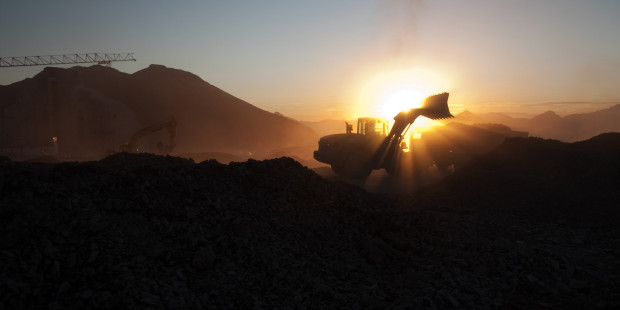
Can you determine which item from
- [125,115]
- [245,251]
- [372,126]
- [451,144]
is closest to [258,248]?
[245,251]

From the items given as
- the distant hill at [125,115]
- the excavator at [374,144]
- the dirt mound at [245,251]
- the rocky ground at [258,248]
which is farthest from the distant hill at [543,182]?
the distant hill at [125,115]

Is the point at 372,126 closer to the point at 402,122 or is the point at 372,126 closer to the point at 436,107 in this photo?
the point at 402,122

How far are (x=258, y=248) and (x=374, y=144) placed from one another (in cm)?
1279

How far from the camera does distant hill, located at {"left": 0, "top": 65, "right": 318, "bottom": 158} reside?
4253 cm

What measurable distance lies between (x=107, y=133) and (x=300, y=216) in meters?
40.2

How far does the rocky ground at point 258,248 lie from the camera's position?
495cm

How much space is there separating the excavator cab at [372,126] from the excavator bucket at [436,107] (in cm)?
190

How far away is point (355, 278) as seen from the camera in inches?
236

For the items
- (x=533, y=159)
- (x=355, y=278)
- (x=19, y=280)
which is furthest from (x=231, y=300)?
(x=533, y=159)

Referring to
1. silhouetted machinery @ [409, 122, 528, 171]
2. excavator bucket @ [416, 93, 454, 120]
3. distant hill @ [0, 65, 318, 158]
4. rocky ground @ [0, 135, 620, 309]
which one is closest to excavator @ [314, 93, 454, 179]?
excavator bucket @ [416, 93, 454, 120]

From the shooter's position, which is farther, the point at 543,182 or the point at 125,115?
the point at 125,115

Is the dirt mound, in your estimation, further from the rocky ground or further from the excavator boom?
the excavator boom

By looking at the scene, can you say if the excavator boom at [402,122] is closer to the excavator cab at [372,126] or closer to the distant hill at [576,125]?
the excavator cab at [372,126]

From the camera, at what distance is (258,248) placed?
613 cm
